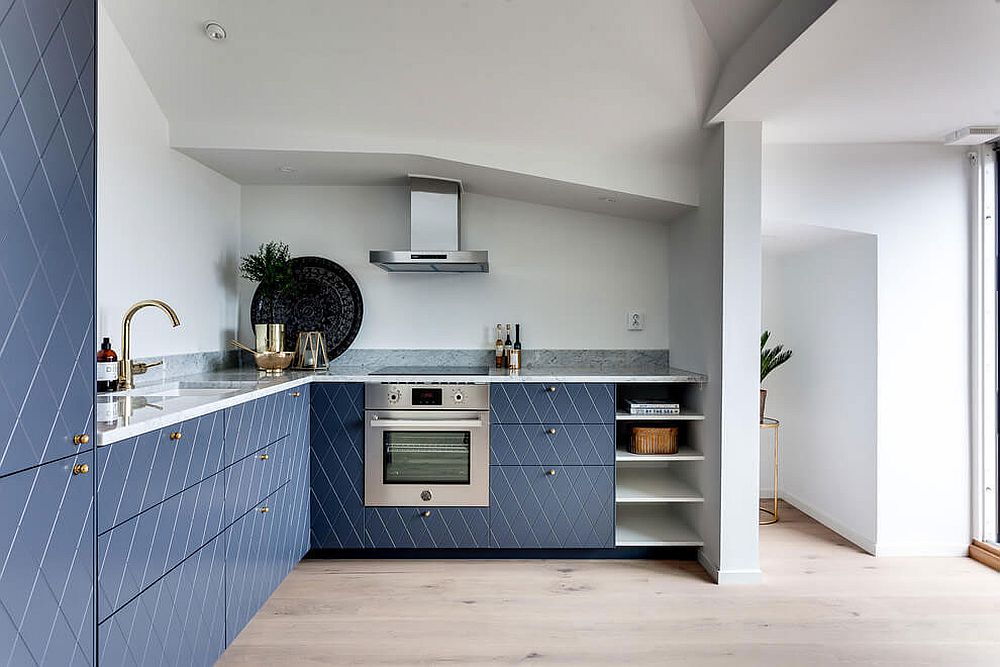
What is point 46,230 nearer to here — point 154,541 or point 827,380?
point 154,541

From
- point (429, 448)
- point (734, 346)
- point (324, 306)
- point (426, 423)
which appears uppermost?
point (324, 306)

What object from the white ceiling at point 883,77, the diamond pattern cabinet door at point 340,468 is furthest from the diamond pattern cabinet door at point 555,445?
the white ceiling at point 883,77

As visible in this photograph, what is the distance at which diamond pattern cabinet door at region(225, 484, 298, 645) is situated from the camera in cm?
231

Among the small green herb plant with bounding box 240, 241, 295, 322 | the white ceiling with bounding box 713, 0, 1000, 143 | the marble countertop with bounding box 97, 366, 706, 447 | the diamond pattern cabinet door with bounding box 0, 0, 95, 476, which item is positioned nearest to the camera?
the diamond pattern cabinet door with bounding box 0, 0, 95, 476

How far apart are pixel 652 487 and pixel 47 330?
9.29 ft

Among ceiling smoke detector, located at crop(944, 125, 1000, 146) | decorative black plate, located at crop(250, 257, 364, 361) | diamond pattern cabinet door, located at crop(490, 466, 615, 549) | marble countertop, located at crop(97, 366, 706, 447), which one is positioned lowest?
diamond pattern cabinet door, located at crop(490, 466, 615, 549)

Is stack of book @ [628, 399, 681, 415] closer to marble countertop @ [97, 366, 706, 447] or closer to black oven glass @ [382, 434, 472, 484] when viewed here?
marble countertop @ [97, 366, 706, 447]

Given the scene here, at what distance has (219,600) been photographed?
7.20 feet

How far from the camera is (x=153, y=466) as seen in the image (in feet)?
5.79

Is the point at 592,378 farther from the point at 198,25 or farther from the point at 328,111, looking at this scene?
the point at 198,25

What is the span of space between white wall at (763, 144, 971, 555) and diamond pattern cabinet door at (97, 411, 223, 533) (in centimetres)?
272

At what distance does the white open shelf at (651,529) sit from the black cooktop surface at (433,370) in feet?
3.55

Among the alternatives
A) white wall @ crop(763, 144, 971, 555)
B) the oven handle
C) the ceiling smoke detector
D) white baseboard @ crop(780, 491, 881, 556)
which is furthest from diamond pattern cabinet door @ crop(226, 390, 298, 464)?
the ceiling smoke detector

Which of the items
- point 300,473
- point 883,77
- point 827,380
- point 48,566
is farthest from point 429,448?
point 883,77
